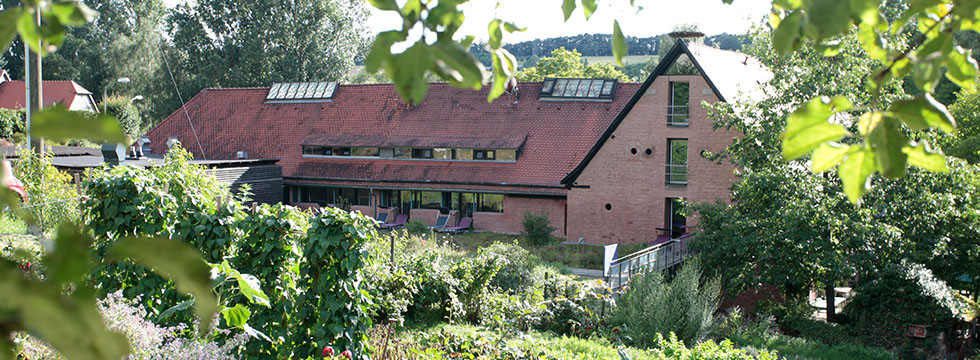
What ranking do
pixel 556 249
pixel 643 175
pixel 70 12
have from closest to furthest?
pixel 70 12 < pixel 556 249 < pixel 643 175

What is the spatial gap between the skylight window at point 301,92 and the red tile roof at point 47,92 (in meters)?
16.2

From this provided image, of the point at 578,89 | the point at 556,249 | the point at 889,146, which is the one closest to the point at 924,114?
the point at 889,146

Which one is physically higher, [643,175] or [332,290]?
[643,175]

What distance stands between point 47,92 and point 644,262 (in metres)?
42.1

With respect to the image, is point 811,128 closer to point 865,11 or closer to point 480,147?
point 865,11

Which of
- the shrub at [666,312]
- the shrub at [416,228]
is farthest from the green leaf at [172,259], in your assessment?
the shrub at [416,228]

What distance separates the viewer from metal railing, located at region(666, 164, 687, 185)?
77.6ft

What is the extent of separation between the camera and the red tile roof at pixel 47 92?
1816 inches

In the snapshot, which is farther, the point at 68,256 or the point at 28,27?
the point at 28,27

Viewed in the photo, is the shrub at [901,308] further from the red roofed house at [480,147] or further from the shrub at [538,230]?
the shrub at [538,230]

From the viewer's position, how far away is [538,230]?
25594 millimetres

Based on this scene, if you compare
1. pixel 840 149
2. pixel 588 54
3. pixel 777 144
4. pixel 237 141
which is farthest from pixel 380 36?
pixel 588 54

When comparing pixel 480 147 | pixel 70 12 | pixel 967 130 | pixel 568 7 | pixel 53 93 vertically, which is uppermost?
pixel 53 93

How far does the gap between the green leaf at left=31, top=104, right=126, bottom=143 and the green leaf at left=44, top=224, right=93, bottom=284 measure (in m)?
0.11
